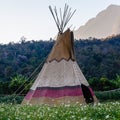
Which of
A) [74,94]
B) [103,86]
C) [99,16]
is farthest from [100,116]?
[99,16]

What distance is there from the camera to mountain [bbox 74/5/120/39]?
11831cm

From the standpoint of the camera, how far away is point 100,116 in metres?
11.6

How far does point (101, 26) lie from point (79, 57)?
4917 cm

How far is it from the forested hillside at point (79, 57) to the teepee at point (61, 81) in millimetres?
30235

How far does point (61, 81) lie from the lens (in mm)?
25469

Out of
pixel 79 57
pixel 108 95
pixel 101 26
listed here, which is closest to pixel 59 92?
pixel 108 95

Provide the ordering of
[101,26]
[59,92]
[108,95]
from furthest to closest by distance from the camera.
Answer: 1. [101,26]
2. [108,95]
3. [59,92]

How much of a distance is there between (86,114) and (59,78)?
13.8m

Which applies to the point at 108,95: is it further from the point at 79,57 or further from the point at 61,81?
the point at 79,57

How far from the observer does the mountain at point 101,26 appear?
388 feet

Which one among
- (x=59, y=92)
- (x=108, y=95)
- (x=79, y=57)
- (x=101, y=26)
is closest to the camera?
(x=59, y=92)

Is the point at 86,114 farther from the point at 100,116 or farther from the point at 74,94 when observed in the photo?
the point at 74,94

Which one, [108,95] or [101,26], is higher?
[101,26]

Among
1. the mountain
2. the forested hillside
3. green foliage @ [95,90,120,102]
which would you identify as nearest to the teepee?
green foliage @ [95,90,120,102]
